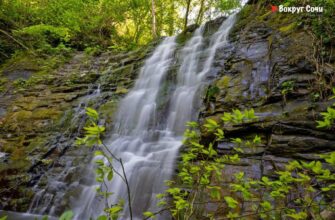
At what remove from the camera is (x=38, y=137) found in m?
6.47

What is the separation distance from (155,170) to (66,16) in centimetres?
965

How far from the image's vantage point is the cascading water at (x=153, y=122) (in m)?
4.41

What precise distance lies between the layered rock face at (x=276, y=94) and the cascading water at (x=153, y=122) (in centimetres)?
86

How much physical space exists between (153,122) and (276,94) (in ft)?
9.53

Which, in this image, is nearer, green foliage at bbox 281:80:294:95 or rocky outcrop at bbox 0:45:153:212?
green foliage at bbox 281:80:294:95

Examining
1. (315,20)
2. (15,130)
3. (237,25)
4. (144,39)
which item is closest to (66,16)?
(144,39)

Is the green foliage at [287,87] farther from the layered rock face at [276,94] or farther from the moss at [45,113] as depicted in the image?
the moss at [45,113]

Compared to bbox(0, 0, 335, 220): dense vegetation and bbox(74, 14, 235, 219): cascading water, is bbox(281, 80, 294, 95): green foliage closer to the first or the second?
bbox(0, 0, 335, 220): dense vegetation

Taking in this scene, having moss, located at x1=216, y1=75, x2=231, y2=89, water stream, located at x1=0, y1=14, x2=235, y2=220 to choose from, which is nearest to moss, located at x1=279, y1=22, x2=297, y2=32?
moss, located at x1=216, y1=75, x2=231, y2=89

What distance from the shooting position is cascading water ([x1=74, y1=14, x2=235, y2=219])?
4.41 meters

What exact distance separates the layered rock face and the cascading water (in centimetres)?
86

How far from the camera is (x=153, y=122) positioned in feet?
20.6

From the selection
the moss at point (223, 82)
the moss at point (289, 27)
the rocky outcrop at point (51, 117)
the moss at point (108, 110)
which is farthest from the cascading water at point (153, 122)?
the moss at point (289, 27)

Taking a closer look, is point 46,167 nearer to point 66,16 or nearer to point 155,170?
point 155,170
